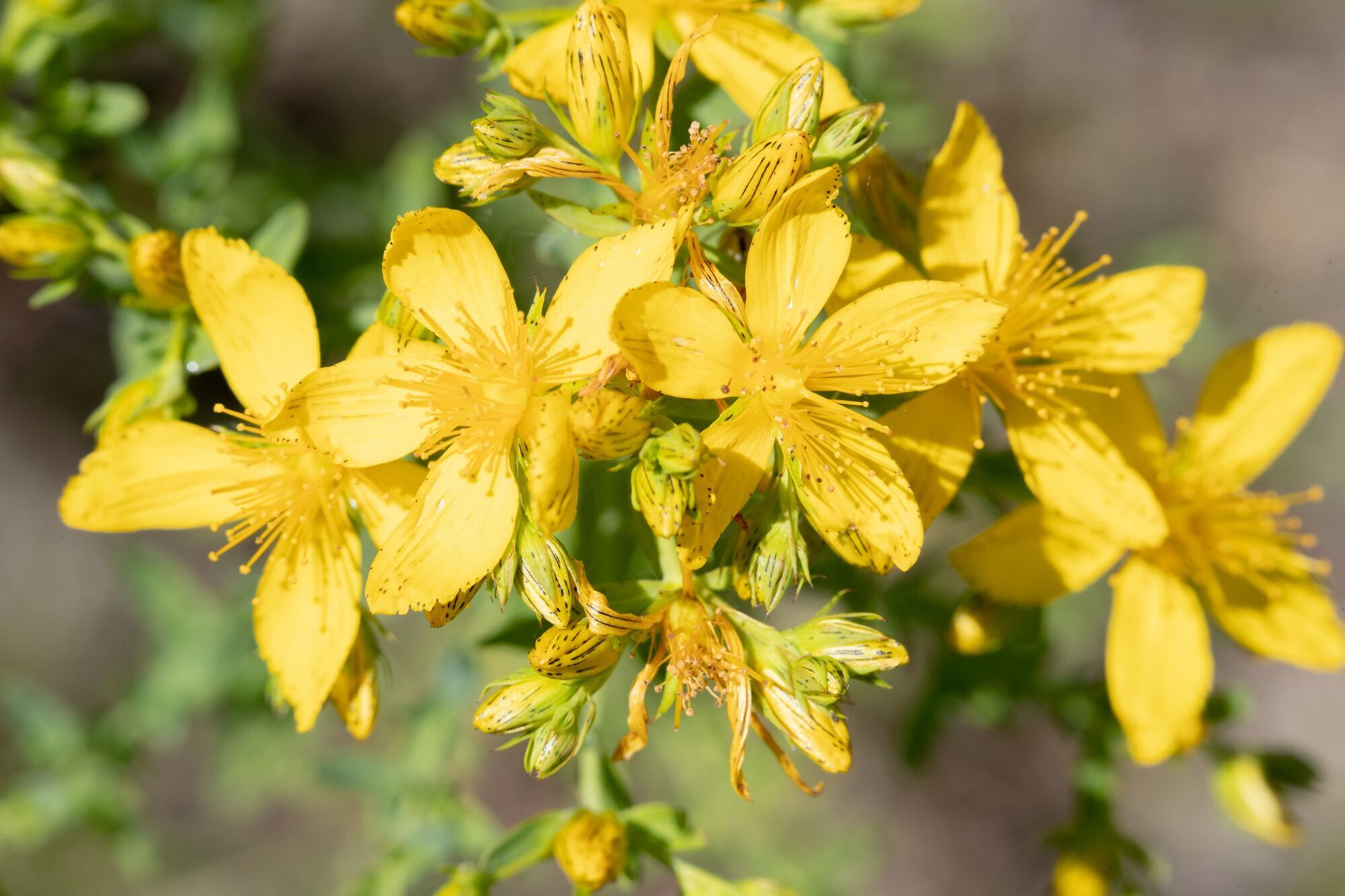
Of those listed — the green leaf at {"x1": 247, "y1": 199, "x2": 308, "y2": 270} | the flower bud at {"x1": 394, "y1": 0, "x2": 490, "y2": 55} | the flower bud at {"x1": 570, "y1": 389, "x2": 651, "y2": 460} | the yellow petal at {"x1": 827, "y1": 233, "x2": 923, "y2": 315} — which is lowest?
the green leaf at {"x1": 247, "y1": 199, "x2": 308, "y2": 270}

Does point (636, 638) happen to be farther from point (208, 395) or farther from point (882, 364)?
point (208, 395)

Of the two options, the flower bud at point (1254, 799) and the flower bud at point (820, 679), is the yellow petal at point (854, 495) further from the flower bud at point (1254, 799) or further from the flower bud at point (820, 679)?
the flower bud at point (1254, 799)

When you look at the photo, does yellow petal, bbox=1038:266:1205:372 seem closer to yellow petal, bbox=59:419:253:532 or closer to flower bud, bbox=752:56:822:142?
flower bud, bbox=752:56:822:142

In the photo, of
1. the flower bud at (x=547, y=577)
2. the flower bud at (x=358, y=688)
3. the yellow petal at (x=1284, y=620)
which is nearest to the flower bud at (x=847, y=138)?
the flower bud at (x=547, y=577)

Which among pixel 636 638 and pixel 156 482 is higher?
pixel 636 638

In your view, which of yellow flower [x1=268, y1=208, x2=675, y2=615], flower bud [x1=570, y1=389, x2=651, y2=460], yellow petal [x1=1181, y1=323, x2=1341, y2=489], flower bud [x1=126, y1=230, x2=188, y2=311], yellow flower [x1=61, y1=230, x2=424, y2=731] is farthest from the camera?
yellow petal [x1=1181, y1=323, x2=1341, y2=489]

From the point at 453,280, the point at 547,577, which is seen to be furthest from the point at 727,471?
the point at 453,280

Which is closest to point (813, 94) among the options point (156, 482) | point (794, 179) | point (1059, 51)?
point (794, 179)

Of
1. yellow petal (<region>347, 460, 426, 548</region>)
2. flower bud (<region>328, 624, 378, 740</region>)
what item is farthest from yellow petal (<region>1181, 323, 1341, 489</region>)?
flower bud (<region>328, 624, 378, 740</region>)

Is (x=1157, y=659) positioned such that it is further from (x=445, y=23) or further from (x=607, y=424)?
(x=445, y=23)
